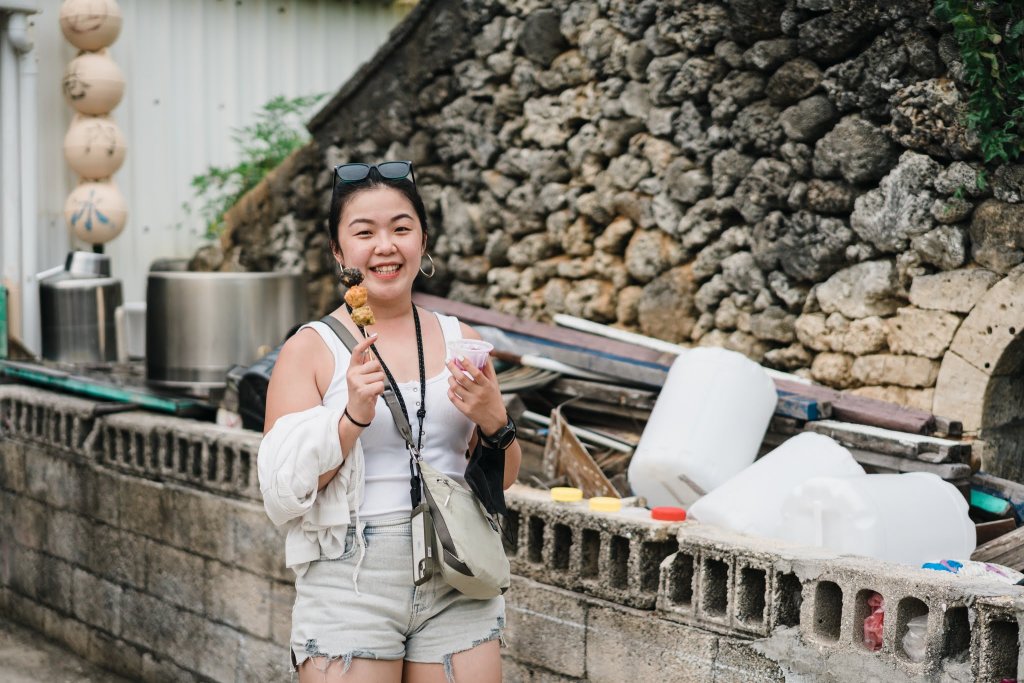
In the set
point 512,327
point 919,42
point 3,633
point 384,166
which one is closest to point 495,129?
point 512,327

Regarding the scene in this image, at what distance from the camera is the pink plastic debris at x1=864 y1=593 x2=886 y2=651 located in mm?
3178

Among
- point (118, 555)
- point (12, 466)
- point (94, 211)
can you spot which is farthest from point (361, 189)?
point (94, 211)

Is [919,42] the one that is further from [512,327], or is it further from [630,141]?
[512,327]

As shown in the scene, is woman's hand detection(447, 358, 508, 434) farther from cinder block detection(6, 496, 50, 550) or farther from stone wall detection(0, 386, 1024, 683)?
cinder block detection(6, 496, 50, 550)

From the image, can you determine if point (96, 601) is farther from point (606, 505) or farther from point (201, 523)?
point (606, 505)

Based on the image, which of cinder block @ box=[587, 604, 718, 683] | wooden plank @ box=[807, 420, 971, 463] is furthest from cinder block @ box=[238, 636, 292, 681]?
wooden plank @ box=[807, 420, 971, 463]

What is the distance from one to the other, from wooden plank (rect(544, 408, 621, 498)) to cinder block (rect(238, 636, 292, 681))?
1.35 metres

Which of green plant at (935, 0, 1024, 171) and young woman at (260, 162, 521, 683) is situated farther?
green plant at (935, 0, 1024, 171)

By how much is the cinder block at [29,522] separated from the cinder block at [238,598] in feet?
5.35

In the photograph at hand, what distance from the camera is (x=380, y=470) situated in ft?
9.13

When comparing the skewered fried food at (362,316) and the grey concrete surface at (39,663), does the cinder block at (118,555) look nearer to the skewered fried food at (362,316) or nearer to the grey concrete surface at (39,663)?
the grey concrete surface at (39,663)

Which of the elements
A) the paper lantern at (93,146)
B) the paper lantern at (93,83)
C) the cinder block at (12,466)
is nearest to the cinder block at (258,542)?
the cinder block at (12,466)

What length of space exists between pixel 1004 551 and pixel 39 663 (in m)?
4.67

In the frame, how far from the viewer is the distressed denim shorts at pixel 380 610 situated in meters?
2.71
